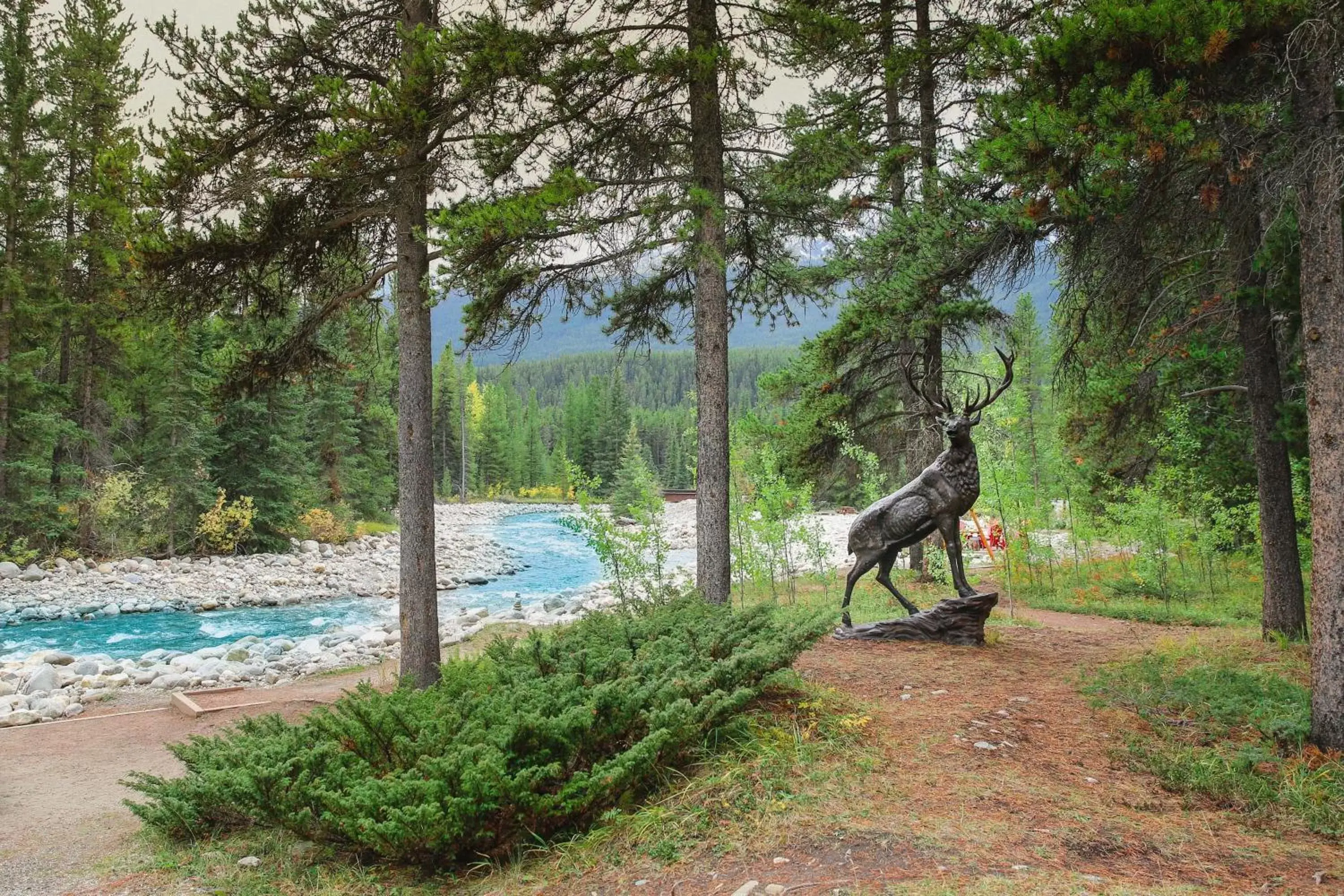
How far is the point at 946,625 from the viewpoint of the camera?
7.82 m

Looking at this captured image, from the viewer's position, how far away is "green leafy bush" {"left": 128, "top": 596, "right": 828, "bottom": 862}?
375 centimetres

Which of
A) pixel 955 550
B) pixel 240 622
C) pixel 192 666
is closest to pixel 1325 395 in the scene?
pixel 955 550

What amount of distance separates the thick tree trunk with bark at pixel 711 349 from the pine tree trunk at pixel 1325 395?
4.41 metres

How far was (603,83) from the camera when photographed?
736cm

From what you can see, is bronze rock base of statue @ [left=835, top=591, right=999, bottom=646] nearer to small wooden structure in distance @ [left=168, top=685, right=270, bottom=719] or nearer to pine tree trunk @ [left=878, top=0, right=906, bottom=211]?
pine tree trunk @ [left=878, top=0, right=906, bottom=211]

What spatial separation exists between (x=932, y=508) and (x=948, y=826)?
4.69 meters

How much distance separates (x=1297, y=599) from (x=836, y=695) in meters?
5.06

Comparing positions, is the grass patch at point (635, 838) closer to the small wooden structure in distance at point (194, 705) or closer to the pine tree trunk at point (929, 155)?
the small wooden structure in distance at point (194, 705)

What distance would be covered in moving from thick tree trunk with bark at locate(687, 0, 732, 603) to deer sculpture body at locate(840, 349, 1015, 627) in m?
1.56

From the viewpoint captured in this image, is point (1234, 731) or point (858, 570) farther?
point (858, 570)

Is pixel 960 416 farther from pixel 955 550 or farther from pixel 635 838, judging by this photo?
pixel 635 838

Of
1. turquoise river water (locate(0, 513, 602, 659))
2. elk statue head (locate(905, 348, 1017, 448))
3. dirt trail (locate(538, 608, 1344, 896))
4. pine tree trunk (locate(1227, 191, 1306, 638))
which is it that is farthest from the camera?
turquoise river water (locate(0, 513, 602, 659))

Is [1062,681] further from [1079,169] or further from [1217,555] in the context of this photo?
[1217,555]

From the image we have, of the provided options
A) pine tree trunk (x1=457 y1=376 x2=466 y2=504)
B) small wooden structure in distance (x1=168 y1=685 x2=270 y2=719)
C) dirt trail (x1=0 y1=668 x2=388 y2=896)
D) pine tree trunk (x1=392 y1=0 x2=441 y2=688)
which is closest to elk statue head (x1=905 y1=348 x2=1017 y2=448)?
pine tree trunk (x1=392 y1=0 x2=441 y2=688)
